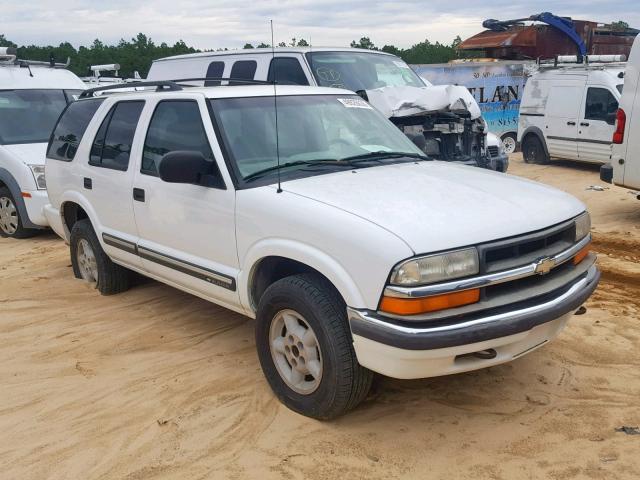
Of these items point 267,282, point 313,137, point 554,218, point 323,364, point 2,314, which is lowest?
point 2,314

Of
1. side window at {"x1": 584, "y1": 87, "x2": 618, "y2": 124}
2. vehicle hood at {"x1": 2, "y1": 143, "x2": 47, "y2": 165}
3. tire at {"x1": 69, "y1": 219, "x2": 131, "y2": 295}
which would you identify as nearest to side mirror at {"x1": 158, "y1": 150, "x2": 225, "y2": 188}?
tire at {"x1": 69, "y1": 219, "x2": 131, "y2": 295}

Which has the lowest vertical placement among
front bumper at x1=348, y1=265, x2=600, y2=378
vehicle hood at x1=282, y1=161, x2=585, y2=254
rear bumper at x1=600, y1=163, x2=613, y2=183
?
rear bumper at x1=600, y1=163, x2=613, y2=183

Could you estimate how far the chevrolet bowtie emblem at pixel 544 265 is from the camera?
333cm

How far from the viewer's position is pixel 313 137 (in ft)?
14.3

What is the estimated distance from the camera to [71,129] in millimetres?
6043

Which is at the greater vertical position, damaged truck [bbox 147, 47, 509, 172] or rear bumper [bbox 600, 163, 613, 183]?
damaged truck [bbox 147, 47, 509, 172]

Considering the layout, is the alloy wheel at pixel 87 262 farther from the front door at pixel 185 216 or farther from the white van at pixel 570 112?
the white van at pixel 570 112

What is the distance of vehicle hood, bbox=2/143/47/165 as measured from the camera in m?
8.59

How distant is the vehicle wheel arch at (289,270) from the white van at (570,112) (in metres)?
9.67

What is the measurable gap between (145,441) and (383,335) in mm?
1485

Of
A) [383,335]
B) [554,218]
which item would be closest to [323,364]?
[383,335]

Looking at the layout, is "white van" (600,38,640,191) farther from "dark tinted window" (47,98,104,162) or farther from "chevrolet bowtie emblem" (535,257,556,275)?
"dark tinted window" (47,98,104,162)

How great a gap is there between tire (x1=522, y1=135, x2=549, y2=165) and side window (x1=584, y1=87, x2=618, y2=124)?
1484 millimetres

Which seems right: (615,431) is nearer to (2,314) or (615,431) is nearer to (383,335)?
(383,335)
